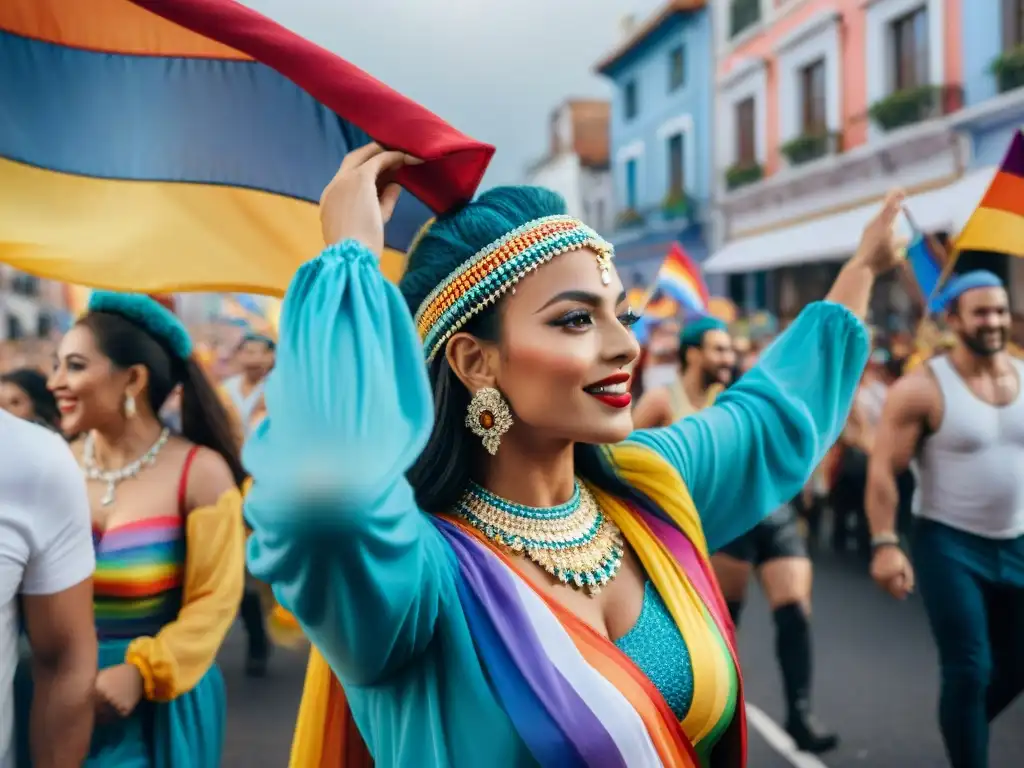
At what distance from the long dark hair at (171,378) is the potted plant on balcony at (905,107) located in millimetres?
14429

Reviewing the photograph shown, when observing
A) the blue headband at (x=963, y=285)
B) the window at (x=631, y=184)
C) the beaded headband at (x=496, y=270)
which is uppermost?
the window at (x=631, y=184)

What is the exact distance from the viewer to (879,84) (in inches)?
665

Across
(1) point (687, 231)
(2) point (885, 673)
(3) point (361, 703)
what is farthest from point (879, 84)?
(3) point (361, 703)

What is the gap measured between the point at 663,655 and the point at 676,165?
994 inches

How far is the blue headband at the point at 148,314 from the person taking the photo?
9.82 feet

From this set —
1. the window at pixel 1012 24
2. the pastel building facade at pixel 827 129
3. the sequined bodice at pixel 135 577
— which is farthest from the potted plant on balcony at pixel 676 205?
the sequined bodice at pixel 135 577

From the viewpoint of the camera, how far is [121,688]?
2529mm

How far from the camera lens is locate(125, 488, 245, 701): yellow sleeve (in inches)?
103

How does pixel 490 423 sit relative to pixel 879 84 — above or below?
below

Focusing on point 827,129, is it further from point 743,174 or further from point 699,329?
point 699,329

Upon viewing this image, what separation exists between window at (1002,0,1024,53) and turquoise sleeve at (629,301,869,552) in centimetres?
1349

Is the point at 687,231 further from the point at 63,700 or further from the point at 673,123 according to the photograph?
the point at 63,700

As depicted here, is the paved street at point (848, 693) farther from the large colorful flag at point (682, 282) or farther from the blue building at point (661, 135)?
the blue building at point (661, 135)

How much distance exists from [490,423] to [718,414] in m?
0.63
